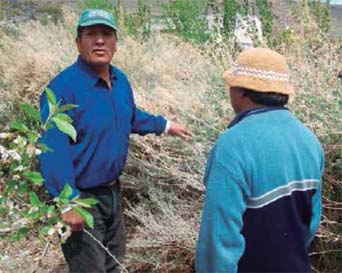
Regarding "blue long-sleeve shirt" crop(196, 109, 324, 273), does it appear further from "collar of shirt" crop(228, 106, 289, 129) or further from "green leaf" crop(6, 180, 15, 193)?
"green leaf" crop(6, 180, 15, 193)

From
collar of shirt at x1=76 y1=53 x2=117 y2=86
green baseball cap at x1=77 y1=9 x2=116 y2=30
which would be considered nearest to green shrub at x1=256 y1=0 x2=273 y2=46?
green baseball cap at x1=77 y1=9 x2=116 y2=30

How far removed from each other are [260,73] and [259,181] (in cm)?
39

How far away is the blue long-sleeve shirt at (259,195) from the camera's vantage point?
2473 mm

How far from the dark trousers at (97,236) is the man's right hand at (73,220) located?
97 mm

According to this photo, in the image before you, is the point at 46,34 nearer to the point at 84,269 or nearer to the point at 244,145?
the point at 84,269

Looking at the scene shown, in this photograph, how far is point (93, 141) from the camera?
11.6 ft

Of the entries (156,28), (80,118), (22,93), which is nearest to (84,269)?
(80,118)

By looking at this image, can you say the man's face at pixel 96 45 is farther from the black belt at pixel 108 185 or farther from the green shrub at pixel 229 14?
the green shrub at pixel 229 14

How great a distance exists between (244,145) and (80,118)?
1244 millimetres

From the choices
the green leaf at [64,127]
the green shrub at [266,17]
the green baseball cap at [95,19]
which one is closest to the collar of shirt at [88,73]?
the green baseball cap at [95,19]

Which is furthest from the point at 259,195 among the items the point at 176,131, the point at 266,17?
the point at 266,17

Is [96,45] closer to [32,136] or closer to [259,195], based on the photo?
[259,195]

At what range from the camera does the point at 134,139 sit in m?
5.42

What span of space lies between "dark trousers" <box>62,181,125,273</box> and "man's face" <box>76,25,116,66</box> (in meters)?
0.65
